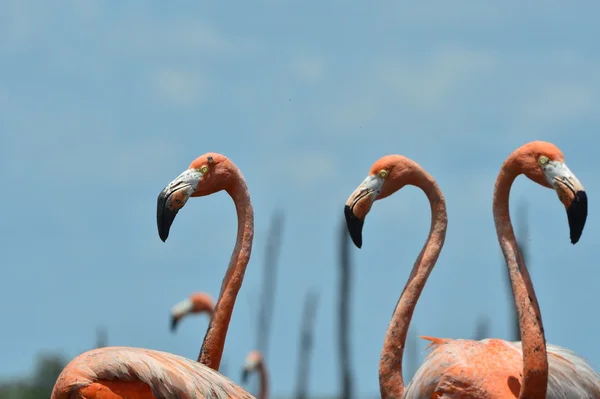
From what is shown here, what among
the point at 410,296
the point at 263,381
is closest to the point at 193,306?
the point at 263,381

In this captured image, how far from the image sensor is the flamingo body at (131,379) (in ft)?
24.9

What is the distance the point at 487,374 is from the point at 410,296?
1266 millimetres

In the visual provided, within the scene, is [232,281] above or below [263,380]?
above

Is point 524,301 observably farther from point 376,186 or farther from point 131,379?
point 131,379

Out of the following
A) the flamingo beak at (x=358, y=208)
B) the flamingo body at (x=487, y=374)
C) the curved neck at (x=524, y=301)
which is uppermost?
the flamingo beak at (x=358, y=208)

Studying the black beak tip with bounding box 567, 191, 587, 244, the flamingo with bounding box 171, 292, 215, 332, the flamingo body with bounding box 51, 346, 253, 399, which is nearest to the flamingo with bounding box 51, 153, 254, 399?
the flamingo body with bounding box 51, 346, 253, 399

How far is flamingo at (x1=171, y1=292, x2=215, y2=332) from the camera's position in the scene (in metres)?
17.4

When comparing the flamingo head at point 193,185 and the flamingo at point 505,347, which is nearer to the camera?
the flamingo at point 505,347

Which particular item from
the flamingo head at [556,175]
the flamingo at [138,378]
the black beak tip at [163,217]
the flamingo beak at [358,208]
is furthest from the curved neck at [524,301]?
the black beak tip at [163,217]

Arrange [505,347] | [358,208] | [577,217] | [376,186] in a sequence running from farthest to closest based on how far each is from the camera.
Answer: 1. [376,186]
2. [358,208]
3. [505,347]
4. [577,217]

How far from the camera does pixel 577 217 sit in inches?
316

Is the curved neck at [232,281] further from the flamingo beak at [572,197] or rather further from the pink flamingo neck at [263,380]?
the pink flamingo neck at [263,380]

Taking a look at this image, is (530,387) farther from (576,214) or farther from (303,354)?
(303,354)

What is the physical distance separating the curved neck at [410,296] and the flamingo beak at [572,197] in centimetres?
143
